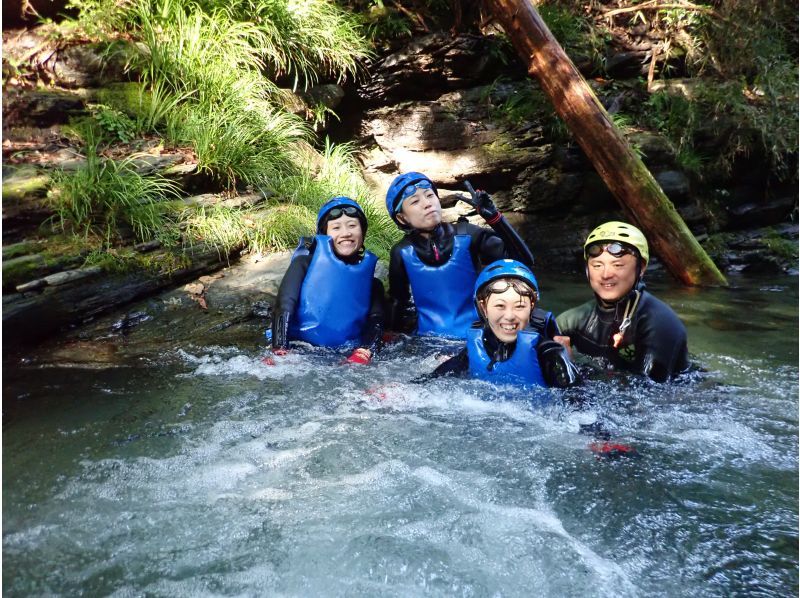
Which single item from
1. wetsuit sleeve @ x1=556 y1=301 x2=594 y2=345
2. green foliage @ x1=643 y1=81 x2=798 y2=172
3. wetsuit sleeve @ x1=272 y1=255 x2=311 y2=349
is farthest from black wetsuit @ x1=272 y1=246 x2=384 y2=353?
green foliage @ x1=643 y1=81 x2=798 y2=172

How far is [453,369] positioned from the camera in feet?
12.5

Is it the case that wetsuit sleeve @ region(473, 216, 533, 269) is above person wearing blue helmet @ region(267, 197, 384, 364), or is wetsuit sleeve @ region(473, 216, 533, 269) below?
above

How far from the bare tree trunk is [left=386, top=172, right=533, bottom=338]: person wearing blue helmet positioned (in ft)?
8.25

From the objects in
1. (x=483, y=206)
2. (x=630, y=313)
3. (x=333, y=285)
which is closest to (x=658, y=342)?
(x=630, y=313)

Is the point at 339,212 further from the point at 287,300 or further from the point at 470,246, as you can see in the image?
the point at 470,246

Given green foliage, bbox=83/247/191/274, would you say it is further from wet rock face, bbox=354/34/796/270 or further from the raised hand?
wet rock face, bbox=354/34/796/270

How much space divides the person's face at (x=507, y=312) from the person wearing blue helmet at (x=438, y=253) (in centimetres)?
118

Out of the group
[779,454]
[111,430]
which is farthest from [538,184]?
[111,430]

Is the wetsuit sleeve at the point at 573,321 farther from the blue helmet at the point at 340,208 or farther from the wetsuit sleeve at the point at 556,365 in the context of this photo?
the blue helmet at the point at 340,208

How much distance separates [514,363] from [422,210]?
65.0 inches

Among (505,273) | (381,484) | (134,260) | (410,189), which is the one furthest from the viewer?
(134,260)

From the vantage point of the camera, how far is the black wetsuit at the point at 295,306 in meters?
Result: 4.38

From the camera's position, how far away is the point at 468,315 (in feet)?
15.9

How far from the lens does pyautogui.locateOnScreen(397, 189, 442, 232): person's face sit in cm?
471
